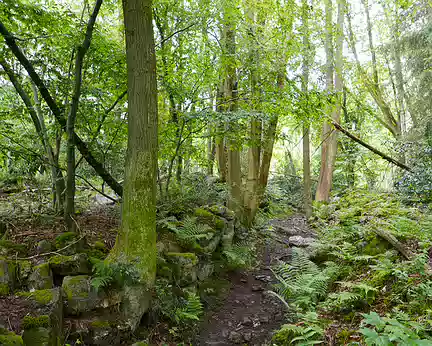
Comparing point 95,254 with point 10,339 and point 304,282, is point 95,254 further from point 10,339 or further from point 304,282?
point 304,282

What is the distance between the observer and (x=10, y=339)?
2.82 metres

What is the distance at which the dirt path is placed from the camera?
468 centimetres

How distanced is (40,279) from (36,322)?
0.84 metres

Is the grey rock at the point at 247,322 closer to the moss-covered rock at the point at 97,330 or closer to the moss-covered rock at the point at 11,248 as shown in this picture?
the moss-covered rock at the point at 97,330

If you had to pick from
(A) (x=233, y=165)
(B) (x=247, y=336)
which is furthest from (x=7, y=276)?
(A) (x=233, y=165)

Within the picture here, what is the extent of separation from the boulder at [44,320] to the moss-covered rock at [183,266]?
1974mm

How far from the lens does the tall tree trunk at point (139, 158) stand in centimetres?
432

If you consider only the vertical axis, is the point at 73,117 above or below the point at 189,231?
above

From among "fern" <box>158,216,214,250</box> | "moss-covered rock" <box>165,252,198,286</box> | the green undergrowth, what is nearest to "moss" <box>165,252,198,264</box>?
"moss-covered rock" <box>165,252,198,286</box>

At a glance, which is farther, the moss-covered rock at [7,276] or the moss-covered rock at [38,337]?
the moss-covered rock at [7,276]

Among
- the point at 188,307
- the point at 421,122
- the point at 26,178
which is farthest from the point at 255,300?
the point at 421,122

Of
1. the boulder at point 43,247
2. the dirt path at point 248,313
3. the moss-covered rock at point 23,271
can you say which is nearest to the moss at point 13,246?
the boulder at point 43,247

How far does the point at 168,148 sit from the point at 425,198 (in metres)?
6.17

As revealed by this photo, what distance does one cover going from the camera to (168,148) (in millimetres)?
6926
